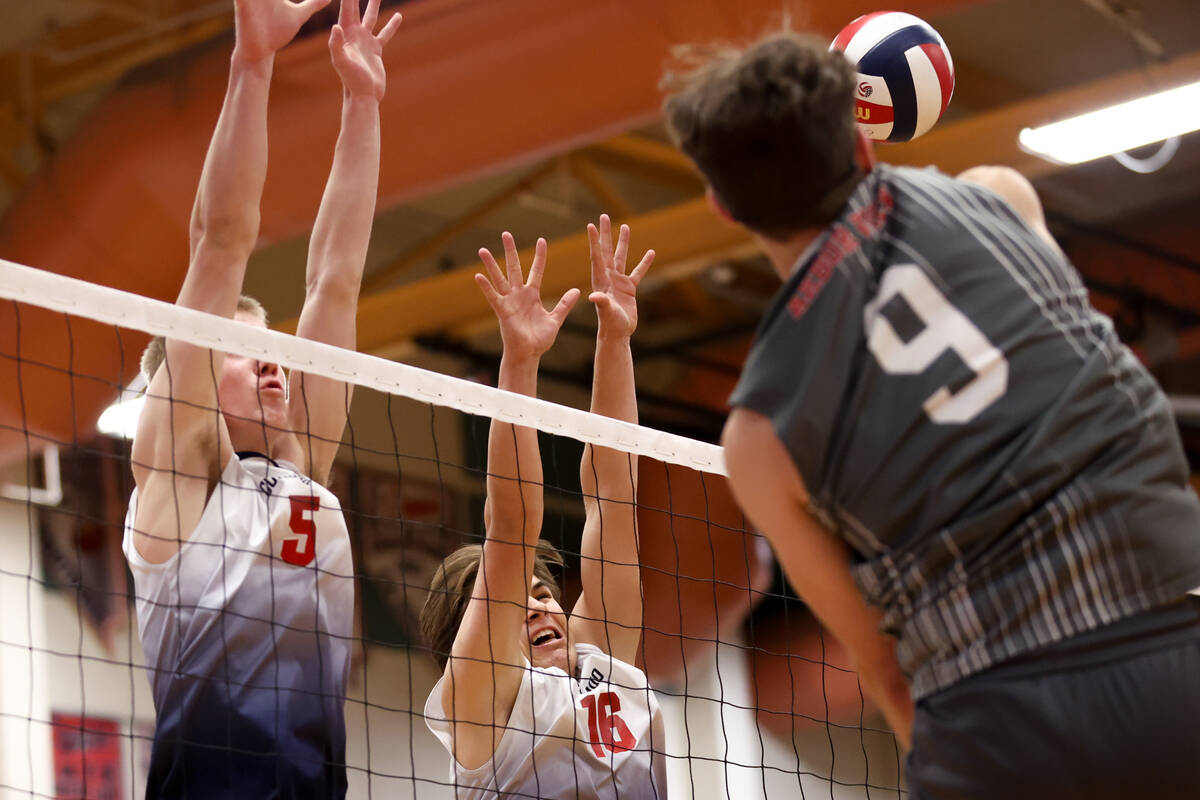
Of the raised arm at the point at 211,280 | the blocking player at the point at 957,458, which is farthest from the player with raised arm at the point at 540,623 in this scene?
the blocking player at the point at 957,458

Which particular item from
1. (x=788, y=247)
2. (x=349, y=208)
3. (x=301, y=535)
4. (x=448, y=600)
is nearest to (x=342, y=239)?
(x=349, y=208)

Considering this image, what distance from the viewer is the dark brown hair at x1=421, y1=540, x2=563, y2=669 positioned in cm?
370

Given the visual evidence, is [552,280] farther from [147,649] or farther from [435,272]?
[147,649]

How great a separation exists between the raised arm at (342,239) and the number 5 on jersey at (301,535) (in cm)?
28

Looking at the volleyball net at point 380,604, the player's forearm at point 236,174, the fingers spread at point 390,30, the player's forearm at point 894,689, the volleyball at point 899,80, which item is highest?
the volleyball net at point 380,604

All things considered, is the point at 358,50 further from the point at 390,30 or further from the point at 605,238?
the point at 605,238

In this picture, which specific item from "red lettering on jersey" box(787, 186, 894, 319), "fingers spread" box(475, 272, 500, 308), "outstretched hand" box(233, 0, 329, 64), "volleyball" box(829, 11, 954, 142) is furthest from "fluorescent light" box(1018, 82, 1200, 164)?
"red lettering on jersey" box(787, 186, 894, 319)

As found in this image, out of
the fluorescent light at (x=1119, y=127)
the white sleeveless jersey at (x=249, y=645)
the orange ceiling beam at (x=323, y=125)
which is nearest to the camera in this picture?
the white sleeveless jersey at (x=249, y=645)

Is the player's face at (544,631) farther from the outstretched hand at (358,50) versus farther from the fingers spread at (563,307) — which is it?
the outstretched hand at (358,50)

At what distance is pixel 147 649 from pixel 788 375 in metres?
1.93

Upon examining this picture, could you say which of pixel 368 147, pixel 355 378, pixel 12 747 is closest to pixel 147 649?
pixel 355 378

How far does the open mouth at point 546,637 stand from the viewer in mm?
3719

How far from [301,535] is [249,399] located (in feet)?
1.36

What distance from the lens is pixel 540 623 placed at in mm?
3750
